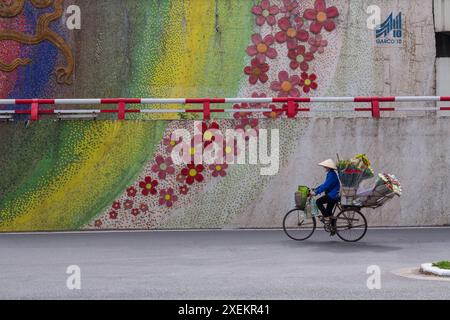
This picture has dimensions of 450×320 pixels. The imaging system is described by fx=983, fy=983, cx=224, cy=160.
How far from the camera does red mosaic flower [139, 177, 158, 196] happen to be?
69.1ft

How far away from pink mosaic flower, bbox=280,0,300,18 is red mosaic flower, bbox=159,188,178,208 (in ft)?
27.4

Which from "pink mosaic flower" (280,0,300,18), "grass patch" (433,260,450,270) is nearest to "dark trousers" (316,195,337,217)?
"grass patch" (433,260,450,270)

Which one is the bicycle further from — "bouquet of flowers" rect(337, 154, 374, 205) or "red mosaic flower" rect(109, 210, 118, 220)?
"red mosaic flower" rect(109, 210, 118, 220)

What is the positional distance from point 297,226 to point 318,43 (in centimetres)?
976

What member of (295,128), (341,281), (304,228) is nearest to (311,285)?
(341,281)

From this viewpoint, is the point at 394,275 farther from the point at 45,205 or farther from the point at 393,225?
the point at 45,205

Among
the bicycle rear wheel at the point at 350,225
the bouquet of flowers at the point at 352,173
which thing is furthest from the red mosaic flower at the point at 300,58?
the bicycle rear wheel at the point at 350,225

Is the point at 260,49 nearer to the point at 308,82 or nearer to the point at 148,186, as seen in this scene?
the point at 308,82

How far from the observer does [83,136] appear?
2119 centimetres

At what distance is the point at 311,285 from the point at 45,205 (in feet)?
32.7

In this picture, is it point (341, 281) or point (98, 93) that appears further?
point (98, 93)

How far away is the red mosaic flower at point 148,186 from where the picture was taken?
2106cm

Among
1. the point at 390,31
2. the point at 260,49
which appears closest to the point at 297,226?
the point at 260,49
